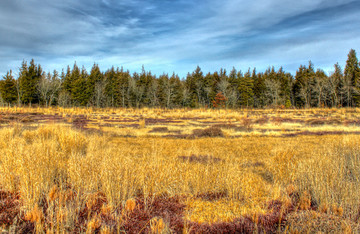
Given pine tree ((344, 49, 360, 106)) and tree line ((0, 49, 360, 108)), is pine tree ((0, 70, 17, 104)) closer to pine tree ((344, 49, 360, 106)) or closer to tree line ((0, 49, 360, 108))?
tree line ((0, 49, 360, 108))

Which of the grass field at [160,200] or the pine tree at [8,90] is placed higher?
the pine tree at [8,90]

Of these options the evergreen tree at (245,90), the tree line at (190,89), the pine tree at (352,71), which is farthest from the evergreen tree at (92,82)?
the pine tree at (352,71)

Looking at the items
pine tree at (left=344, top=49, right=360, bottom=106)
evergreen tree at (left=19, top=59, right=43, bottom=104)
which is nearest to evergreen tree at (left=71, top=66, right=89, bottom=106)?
evergreen tree at (left=19, top=59, right=43, bottom=104)

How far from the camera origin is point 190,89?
6738 cm

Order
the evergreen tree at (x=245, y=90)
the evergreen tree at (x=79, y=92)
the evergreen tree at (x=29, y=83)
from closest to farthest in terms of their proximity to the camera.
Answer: the evergreen tree at (x=29, y=83) < the evergreen tree at (x=79, y=92) < the evergreen tree at (x=245, y=90)

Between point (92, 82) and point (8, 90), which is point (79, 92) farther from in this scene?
point (8, 90)

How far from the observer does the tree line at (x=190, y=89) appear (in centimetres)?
5031

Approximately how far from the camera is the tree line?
5031 cm

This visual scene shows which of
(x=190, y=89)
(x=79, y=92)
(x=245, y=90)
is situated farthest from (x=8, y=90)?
(x=245, y=90)

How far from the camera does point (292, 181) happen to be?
14.2ft

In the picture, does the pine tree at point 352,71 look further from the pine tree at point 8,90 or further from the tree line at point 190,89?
the pine tree at point 8,90

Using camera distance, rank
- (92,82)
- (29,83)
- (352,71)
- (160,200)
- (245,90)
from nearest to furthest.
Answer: (160,200), (29,83), (352,71), (92,82), (245,90)

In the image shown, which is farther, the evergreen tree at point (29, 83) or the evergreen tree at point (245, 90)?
the evergreen tree at point (245, 90)

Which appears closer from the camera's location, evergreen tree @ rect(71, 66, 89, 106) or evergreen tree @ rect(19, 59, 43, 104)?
evergreen tree @ rect(19, 59, 43, 104)
